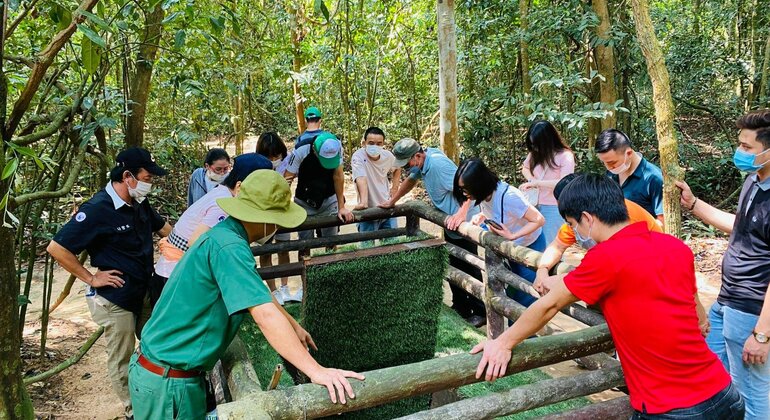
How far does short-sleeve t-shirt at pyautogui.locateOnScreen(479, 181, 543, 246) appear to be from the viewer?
3.56 m

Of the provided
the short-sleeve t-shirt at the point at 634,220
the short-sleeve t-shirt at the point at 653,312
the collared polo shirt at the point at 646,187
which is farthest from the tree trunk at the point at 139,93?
the short-sleeve t-shirt at the point at 653,312

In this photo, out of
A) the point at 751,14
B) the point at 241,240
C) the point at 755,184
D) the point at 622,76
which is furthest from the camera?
the point at 751,14

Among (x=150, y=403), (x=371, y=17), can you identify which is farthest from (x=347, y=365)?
(x=371, y=17)

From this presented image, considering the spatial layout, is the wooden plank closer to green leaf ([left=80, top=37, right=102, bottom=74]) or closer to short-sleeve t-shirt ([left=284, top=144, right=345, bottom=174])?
green leaf ([left=80, top=37, right=102, bottom=74])

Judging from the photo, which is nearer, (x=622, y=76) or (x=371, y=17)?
(x=622, y=76)

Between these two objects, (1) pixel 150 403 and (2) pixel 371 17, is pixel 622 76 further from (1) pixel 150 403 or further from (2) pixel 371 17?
(1) pixel 150 403

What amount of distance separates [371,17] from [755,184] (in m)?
9.41

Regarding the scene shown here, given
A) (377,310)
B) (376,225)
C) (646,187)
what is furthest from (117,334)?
(646,187)

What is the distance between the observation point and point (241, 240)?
1858 millimetres

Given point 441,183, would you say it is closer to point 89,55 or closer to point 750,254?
point 750,254

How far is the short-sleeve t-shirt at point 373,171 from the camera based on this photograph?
4965 mm

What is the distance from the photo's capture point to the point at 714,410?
173 cm

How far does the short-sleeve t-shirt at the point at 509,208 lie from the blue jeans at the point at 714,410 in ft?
6.08

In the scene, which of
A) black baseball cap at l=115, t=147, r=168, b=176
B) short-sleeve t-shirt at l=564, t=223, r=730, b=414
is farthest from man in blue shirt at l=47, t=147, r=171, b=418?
short-sleeve t-shirt at l=564, t=223, r=730, b=414
